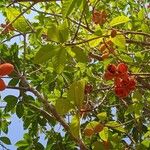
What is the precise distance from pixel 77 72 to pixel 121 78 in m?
1.53

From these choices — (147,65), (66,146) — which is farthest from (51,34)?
(66,146)

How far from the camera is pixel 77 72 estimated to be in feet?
14.8

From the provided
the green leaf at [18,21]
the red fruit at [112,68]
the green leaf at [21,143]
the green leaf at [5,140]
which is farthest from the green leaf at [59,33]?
the green leaf at [21,143]

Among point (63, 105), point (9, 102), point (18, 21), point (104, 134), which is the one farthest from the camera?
point (9, 102)

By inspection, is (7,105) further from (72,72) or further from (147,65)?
(147,65)

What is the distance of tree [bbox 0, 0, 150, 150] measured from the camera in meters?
2.28

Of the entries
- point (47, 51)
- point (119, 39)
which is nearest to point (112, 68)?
point (119, 39)

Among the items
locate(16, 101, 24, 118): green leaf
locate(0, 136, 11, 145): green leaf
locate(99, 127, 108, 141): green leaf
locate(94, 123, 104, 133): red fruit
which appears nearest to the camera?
locate(94, 123, 104, 133): red fruit

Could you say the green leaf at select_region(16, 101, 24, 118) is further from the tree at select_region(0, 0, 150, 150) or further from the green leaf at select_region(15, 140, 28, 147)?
the green leaf at select_region(15, 140, 28, 147)

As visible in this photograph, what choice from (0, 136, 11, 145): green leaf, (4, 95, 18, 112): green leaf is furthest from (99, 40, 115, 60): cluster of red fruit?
(0, 136, 11, 145): green leaf

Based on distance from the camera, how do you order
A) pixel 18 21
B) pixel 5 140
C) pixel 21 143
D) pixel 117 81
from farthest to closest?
pixel 21 143, pixel 5 140, pixel 117 81, pixel 18 21

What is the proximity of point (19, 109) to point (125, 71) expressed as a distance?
175 centimetres

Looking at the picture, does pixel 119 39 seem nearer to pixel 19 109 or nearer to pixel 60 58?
pixel 60 58

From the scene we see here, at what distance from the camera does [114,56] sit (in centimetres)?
338
